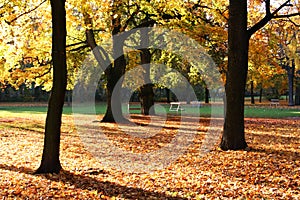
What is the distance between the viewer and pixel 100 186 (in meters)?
6.84

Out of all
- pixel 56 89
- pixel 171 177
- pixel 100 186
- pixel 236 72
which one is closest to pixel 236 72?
pixel 236 72

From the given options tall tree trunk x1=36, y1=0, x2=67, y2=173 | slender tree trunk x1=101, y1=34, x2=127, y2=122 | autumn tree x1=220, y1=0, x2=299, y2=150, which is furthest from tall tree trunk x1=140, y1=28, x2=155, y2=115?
tall tree trunk x1=36, y1=0, x2=67, y2=173

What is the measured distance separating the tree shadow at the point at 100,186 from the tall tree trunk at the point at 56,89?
0.35 metres

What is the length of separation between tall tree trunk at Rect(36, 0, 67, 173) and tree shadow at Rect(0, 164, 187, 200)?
0.35 metres

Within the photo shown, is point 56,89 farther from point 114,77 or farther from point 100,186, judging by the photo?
point 114,77

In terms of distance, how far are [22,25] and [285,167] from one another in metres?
9.05

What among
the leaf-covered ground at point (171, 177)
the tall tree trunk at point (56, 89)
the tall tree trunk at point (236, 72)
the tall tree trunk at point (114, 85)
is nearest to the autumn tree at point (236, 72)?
the tall tree trunk at point (236, 72)

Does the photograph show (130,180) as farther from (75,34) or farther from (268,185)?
(75,34)

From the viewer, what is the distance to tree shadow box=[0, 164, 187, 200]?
6270 millimetres

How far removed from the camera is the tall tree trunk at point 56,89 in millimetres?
7352

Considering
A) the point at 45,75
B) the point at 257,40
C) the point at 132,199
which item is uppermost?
the point at 257,40

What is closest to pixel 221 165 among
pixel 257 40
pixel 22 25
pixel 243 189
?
pixel 243 189

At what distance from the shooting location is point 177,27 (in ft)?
54.3

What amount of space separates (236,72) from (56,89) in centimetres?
528
